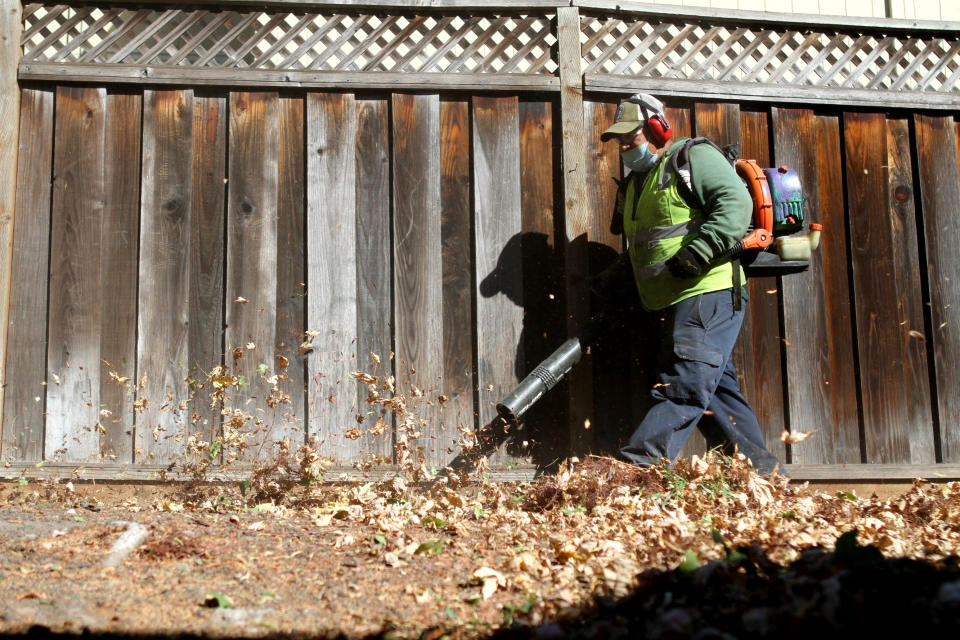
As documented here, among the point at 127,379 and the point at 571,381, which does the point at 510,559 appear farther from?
the point at 127,379

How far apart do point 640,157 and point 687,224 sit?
50 cm

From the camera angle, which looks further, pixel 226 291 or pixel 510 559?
pixel 226 291

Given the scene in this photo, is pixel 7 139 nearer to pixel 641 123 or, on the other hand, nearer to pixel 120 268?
pixel 120 268

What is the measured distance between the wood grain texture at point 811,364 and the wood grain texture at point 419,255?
2231 mm

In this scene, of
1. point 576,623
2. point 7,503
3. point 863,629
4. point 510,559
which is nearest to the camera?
point 863,629

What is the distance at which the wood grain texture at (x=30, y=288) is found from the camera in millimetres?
4367

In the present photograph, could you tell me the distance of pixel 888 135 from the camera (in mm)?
5156

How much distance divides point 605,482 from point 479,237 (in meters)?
1.73

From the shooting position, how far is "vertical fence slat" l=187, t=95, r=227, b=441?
4.48m

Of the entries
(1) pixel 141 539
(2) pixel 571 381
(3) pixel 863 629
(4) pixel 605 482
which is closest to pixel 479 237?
(2) pixel 571 381

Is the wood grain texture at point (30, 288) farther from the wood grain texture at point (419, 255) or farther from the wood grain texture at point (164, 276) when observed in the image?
the wood grain texture at point (419, 255)

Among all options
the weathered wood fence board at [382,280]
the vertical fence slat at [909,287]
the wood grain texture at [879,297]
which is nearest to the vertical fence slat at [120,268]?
the weathered wood fence board at [382,280]

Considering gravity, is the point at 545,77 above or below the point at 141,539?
above

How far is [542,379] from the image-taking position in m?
4.33
